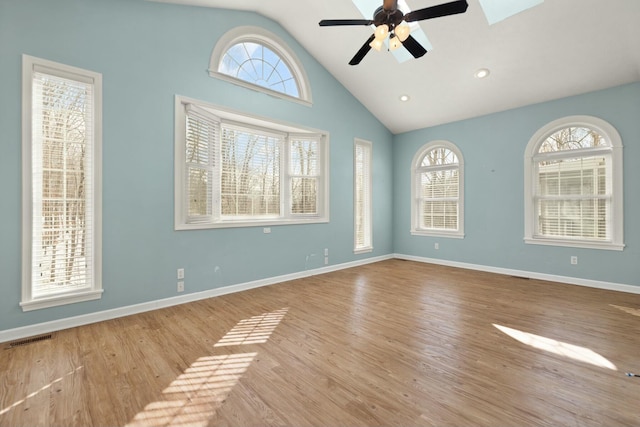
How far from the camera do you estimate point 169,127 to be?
11.1 ft

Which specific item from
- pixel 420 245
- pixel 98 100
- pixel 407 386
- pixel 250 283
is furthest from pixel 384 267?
pixel 98 100

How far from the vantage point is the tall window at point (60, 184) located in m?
2.60

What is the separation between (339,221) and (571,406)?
4.02 metres

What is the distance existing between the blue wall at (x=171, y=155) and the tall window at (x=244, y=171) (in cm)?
16

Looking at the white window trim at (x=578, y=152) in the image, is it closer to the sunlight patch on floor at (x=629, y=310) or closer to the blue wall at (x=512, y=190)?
the blue wall at (x=512, y=190)

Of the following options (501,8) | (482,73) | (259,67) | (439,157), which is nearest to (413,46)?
(501,8)

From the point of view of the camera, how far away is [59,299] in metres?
2.75

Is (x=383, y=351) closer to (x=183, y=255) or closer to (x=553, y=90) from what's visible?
(x=183, y=255)

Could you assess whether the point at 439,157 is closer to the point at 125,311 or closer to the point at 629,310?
the point at 629,310

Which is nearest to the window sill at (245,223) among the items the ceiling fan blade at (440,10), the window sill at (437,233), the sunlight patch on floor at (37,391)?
the sunlight patch on floor at (37,391)

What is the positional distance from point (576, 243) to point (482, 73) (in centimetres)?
298

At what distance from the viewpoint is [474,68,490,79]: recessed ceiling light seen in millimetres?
4352

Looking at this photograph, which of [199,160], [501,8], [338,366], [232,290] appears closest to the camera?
[338,366]

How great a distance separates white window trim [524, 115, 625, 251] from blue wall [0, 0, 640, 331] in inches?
3.1
